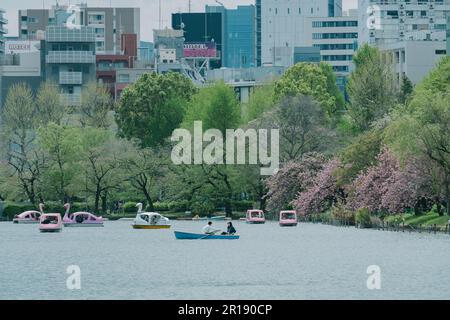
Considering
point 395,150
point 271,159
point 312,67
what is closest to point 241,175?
point 271,159

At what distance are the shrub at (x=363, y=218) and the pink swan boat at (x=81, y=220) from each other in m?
31.1

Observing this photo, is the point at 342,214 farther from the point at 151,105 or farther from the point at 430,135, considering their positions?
the point at 151,105

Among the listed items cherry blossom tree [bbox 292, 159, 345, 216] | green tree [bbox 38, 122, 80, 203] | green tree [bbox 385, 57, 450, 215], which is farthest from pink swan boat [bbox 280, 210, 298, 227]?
green tree [bbox 38, 122, 80, 203]

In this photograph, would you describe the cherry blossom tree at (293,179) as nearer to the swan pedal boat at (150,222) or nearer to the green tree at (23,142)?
the swan pedal boat at (150,222)

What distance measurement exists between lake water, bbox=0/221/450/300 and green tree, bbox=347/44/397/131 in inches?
1225

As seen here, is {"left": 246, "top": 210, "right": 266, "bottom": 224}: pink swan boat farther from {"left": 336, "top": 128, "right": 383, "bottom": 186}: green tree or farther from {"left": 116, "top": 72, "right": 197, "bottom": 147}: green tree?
{"left": 116, "top": 72, "right": 197, "bottom": 147}: green tree

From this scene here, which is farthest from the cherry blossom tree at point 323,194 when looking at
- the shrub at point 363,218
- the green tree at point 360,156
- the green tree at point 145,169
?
the green tree at point 145,169

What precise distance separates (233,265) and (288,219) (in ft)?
176

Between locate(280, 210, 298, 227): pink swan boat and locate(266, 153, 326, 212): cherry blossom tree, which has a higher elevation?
locate(266, 153, 326, 212): cherry blossom tree

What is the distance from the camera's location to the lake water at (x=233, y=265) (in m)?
73.9

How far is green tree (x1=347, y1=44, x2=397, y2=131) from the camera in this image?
160000mm

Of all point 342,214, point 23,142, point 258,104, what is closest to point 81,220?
point 23,142
